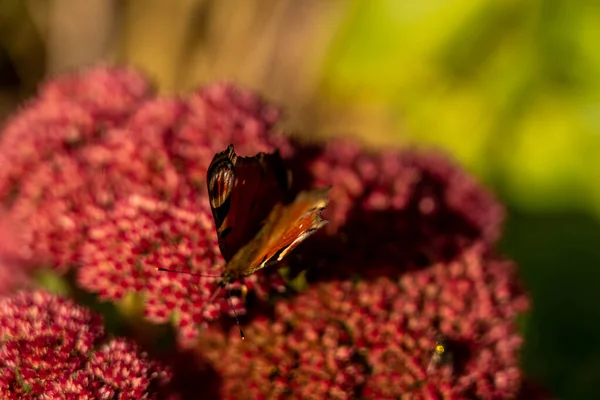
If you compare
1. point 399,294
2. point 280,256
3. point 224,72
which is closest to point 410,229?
point 399,294

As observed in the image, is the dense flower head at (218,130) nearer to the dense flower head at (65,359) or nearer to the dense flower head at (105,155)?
the dense flower head at (105,155)

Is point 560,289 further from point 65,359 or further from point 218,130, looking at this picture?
point 65,359

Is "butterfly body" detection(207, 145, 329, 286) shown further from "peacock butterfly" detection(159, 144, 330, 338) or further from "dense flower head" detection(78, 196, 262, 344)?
"dense flower head" detection(78, 196, 262, 344)

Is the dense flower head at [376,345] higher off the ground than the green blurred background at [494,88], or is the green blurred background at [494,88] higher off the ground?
the green blurred background at [494,88]

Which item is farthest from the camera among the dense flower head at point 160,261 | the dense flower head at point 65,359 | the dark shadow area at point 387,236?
the dark shadow area at point 387,236

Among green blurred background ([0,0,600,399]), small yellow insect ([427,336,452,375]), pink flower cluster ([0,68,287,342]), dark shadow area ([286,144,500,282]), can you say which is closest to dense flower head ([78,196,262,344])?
pink flower cluster ([0,68,287,342])

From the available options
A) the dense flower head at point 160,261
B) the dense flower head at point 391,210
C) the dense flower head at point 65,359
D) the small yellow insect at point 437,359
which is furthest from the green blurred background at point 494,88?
the dense flower head at point 65,359

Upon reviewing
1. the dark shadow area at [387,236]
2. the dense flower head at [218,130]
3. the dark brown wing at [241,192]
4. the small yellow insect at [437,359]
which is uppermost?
the dense flower head at [218,130]

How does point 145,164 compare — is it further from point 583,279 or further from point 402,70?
point 583,279
